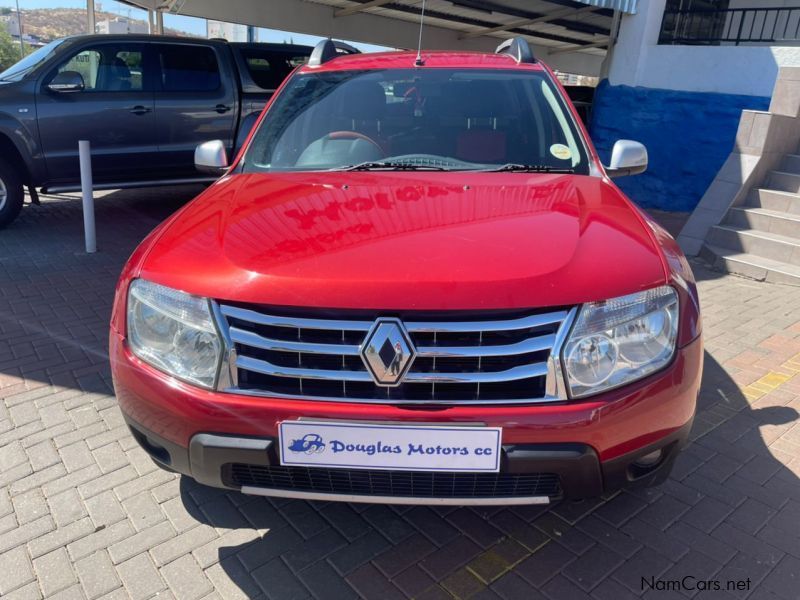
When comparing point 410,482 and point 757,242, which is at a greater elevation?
point 410,482

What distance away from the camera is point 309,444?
1.89 metres

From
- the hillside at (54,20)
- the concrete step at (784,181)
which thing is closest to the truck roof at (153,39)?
the concrete step at (784,181)

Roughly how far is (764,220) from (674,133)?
292 cm

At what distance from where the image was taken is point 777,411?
337cm

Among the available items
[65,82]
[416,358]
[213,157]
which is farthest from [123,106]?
[416,358]

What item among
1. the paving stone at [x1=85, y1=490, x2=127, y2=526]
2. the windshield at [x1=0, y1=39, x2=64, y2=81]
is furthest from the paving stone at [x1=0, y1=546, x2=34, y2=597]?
the windshield at [x1=0, y1=39, x2=64, y2=81]

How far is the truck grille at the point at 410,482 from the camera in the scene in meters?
1.94

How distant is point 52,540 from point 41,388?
4.37 feet

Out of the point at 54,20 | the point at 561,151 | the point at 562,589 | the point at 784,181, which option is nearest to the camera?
the point at 562,589

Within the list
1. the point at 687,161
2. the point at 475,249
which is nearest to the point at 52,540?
the point at 475,249

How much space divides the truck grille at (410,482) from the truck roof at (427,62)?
90.3 inches

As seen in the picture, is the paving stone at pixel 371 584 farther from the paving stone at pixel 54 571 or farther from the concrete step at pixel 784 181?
the concrete step at pixel 784 181

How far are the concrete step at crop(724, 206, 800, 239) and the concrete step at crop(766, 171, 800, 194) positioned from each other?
34 cm

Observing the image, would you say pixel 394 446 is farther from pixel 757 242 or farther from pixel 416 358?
pixel 757 242
